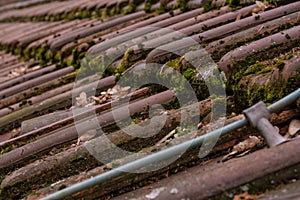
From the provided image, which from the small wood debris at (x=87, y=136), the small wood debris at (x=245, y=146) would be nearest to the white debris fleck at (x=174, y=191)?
the small wood debris at (x=245, y=146)

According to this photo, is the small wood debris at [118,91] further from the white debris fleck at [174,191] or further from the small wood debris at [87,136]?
the white debris fleck at [174,191]

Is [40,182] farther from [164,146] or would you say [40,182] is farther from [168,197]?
[168,197]

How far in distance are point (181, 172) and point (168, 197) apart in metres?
0.18

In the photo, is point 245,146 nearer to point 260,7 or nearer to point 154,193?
point 154,193

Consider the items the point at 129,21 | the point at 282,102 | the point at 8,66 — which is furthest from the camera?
the point at 8,66

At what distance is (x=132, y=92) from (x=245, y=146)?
76 cm

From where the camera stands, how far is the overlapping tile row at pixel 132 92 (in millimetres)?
1669

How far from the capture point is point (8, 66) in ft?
12.2

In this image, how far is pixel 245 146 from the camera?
5.09ft

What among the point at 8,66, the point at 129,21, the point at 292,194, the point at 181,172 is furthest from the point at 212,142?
the point at 8,66

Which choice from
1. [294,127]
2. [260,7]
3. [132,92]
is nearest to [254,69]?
[294,127]

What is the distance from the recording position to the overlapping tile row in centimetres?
167

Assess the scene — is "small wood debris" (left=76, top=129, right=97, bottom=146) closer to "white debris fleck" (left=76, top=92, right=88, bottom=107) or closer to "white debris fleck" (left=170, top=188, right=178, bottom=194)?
"white debris fleck" (left=76, top=92, right=88, bottom=107)

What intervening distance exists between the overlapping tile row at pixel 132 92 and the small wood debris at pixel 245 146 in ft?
0.07
